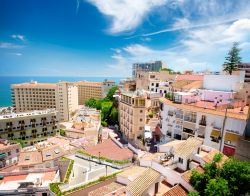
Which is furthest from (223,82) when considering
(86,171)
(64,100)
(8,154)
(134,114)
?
(64,100)

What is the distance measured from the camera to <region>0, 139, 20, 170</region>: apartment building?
38375 mm

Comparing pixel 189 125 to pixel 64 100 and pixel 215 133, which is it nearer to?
pixel 215 133

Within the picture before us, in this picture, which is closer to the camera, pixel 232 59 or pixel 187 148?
pixel 187 148

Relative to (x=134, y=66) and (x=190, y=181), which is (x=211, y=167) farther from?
(x=134, y=66)

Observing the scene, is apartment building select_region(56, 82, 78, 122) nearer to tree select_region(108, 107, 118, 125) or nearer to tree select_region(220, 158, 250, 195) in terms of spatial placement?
tree select_region(108, 107, 118, 125)

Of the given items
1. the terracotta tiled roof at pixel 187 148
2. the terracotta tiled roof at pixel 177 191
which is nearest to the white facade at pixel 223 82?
the terracotta tiled roof at pixel 187 148

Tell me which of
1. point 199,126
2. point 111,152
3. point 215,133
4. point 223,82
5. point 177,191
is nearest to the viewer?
point 177,191

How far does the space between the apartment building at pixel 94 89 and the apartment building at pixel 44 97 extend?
2764 cm

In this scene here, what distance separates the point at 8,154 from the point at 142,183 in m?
34.8

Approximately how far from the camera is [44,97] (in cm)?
9294

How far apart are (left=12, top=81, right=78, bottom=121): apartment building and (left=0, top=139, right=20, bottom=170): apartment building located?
168 feet

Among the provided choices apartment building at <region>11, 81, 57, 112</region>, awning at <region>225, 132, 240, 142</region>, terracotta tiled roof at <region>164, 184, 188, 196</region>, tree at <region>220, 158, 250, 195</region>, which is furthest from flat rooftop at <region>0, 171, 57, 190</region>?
apartment building at <region>11, 81, 57, 112</region>

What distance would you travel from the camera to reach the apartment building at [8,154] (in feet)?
126

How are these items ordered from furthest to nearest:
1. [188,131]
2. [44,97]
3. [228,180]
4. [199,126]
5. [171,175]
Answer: [44,97], [188,131], [199,126], [171,175], [228,180]
